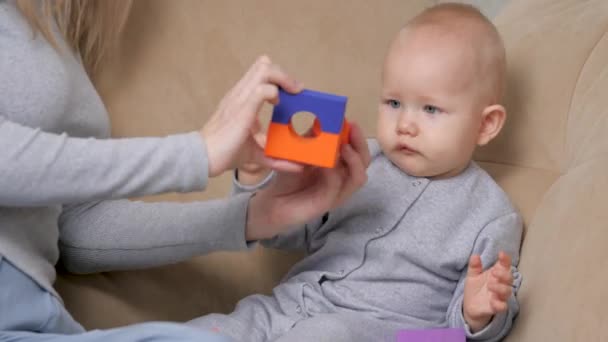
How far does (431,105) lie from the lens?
1.13m

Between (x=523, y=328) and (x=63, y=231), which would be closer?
→ (x=523, y=328)

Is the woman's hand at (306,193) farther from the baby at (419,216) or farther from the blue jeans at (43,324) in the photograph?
the blue jeans at (43,324)

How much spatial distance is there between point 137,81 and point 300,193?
1.41ft

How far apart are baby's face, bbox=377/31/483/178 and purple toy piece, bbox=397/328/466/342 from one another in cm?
24

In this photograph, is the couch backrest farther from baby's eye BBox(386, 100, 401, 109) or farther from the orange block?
the orange block

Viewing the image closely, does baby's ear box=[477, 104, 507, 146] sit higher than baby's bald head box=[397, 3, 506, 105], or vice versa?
baby's bald head box=[397, 3, 506, 105]

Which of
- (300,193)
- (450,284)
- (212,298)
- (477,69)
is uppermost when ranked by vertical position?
(477,69)

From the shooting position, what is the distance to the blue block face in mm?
872

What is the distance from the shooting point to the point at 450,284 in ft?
→ 3.72

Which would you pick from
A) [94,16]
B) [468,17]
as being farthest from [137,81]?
[468,17]

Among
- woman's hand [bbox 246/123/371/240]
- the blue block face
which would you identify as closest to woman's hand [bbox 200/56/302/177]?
the blue block face

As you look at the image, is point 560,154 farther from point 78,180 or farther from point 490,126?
point 78,180

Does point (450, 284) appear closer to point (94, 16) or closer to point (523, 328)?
point (523, 328)

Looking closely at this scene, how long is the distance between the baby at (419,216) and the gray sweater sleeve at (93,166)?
0.30 meters
